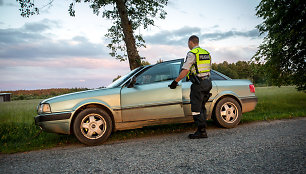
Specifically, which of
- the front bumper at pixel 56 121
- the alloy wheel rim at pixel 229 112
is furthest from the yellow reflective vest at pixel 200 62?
the front bumper at pixel 56 121

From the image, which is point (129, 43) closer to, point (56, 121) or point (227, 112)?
point (227, 112)

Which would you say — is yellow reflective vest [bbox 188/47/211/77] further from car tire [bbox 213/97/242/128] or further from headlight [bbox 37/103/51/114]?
headlight [bbox 37/103/51/114]

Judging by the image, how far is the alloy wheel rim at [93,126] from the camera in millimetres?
4488

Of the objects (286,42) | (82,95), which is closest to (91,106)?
(82,95)

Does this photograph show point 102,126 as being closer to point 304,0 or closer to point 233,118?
point 233,118

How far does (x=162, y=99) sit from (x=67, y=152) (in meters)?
2.19

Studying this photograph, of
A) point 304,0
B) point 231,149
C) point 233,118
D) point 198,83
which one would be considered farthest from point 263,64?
point 231,149

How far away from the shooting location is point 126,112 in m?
4.71

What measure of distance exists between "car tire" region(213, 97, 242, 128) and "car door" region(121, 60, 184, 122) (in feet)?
3.38

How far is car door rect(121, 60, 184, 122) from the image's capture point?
4.74m

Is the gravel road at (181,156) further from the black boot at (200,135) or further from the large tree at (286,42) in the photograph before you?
the large tree at (286,42)

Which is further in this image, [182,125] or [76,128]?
[182,125]

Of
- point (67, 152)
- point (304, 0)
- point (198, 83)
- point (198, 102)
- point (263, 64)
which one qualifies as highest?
point (304, 0)

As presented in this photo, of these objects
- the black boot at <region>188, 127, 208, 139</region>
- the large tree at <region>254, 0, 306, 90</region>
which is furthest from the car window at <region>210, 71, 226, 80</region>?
the large tree at <region>254, 0, 306, 90</region>
